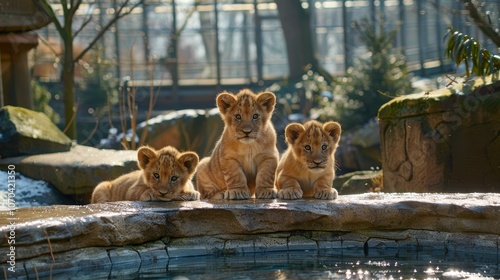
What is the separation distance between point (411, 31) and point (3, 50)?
15.7 metres

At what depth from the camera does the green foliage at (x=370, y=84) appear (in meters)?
14.9

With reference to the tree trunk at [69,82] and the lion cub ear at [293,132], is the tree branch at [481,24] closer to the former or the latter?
the lion cub ear at [293,132]

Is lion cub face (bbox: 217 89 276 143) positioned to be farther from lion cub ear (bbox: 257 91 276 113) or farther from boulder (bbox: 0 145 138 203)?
boulder (bbox: 0 145 138 203)

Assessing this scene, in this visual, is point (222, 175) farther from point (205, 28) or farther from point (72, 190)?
point (205, 28)

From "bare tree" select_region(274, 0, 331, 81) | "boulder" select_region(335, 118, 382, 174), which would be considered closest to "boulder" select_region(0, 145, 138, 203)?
"boulder" select_region(335, 118, 382, 174)

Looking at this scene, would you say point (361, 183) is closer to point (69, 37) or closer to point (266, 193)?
point (266, 193)

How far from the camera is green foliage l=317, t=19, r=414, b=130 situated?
588 inches

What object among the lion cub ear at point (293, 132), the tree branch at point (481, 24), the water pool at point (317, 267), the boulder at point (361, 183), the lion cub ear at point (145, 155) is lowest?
the boulder at point (361, 183)

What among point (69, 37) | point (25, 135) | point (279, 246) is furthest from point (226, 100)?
point (69, 37)

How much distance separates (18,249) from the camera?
550 cm

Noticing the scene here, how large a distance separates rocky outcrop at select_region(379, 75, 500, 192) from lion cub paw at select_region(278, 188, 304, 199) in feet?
8.08

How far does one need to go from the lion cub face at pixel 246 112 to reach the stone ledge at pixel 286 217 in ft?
2.83

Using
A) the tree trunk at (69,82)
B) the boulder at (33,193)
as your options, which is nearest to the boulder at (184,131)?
the tree trunk at (69,82)

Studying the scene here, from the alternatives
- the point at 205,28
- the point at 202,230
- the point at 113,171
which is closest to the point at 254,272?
the point at 202,230
